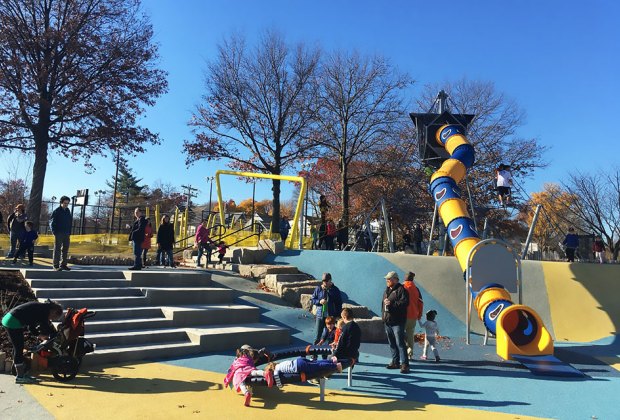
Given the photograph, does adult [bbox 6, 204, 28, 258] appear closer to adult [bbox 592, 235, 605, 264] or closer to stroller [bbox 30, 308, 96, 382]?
stroller [bbox 30, 308, 96, 382]

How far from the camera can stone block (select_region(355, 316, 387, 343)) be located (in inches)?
381

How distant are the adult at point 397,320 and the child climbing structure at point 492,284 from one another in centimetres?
219

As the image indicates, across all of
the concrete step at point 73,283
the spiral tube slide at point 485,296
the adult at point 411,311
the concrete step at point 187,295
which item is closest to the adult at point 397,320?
the adult at point 411,311

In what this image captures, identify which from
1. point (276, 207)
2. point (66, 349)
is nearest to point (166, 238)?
point (66, 349)

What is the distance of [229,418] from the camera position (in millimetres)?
4953

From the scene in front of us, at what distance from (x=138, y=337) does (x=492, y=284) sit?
710 cm

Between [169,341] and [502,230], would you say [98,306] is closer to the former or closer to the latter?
[169,341]

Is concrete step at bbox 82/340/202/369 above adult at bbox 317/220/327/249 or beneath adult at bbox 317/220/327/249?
beneath

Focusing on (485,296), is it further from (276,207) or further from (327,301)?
(276,207)

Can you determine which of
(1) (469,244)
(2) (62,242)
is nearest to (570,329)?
(1) (469,244)

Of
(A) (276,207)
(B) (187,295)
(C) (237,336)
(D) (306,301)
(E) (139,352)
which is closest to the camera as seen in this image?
(E) (139,352)

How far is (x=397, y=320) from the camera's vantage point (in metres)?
7.43

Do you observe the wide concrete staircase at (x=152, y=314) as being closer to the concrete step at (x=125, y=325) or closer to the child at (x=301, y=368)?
the concrete step at (x=125, y=325)

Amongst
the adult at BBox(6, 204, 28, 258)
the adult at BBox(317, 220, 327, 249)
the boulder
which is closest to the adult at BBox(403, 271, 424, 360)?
the boulder
